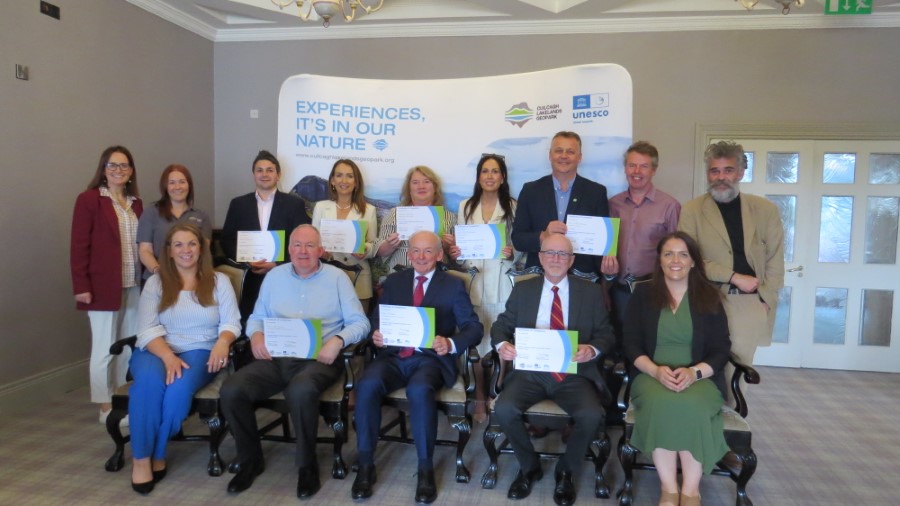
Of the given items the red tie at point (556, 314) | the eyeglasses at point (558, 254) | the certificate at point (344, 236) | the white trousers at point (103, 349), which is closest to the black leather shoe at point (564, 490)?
the red tie at point (556, 314)

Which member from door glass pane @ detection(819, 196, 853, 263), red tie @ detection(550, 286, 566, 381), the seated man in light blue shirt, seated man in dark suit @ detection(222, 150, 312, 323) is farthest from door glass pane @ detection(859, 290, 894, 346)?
seated man in dark suit @ detection(222, 150, 312, 323)

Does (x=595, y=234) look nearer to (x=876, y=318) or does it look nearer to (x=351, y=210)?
(x=351, y=210)

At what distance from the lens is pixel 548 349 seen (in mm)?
2805

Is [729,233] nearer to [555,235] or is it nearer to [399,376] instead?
[555,235]

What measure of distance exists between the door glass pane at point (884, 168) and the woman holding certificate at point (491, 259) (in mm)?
3786

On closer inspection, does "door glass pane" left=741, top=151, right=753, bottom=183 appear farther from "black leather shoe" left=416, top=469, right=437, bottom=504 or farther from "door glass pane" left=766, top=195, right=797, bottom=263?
"black leather shoe" left=416, top=469, right=437, bottom=504

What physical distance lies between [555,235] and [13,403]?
390 centimetres

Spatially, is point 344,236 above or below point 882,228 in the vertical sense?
below

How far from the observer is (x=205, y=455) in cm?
336

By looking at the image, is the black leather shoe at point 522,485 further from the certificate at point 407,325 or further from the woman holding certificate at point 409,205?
the woman holding certificate at point 409,205

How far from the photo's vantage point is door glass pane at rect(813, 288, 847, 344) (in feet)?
17.9

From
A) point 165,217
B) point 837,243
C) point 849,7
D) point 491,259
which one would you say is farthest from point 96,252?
point 837,243

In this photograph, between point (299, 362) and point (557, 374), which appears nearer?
point (557, 374)

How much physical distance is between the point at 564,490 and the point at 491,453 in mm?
402
